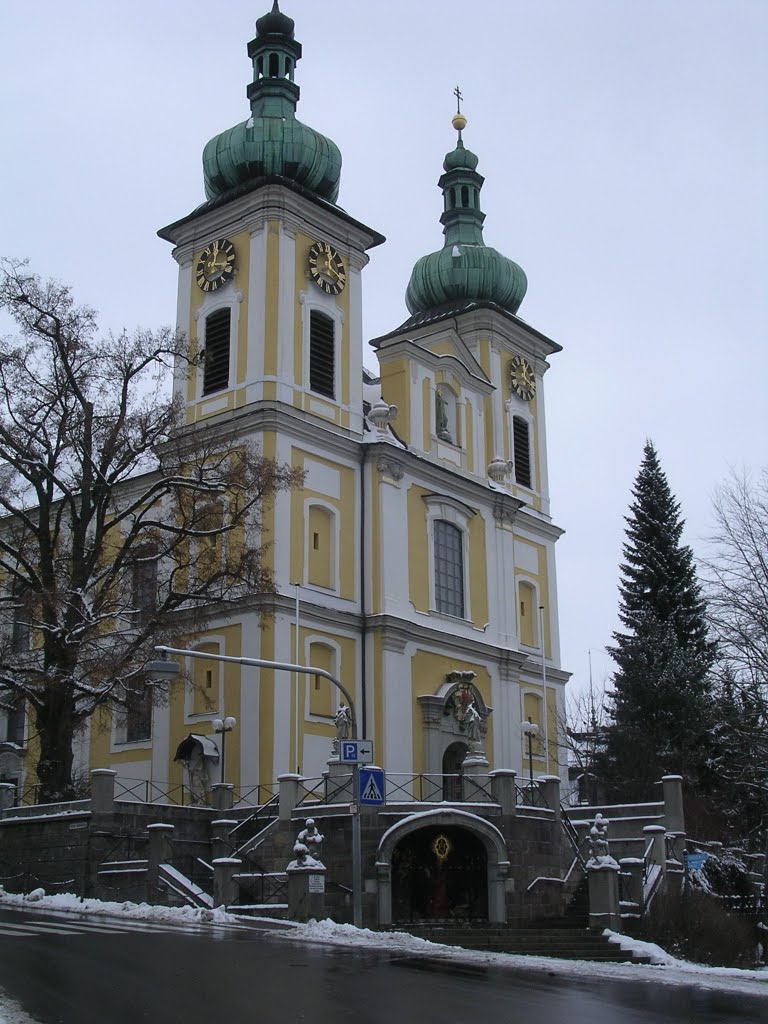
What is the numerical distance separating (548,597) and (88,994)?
3235 centimetres

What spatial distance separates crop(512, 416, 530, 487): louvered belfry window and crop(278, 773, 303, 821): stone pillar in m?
19.8

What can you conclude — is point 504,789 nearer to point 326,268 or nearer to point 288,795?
point 288,795

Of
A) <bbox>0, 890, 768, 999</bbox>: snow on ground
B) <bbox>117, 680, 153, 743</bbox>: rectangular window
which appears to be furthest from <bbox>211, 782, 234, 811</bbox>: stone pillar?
<bbox>0, 890, 768, 999</bbox>: snow on ground

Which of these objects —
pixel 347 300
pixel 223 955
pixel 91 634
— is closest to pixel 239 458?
pixel 91 634

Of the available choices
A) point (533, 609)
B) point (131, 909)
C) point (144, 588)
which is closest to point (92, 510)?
point (144, 588)

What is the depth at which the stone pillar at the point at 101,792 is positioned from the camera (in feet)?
80.5

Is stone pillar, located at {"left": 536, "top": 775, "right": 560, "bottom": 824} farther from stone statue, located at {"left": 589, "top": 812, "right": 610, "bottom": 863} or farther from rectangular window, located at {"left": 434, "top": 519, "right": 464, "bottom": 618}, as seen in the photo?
rectangular window, located at {"left": 434, "top": 519, "right": 464, "bottom": 618}

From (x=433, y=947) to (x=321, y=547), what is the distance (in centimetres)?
1735

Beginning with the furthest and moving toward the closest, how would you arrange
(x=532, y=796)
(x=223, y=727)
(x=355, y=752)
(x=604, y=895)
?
(x=223, y=727) < (x=532, y=796) < (x=604, y=895) < (x=355, y=752)

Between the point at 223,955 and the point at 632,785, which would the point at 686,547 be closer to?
the point at 632,785

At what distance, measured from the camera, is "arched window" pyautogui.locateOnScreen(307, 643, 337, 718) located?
32375 millimetres

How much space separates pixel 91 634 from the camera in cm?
2591

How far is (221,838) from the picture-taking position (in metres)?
25.7

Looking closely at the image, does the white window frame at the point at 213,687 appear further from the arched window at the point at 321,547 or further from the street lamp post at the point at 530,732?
the street lamp post at the point at 530,732
